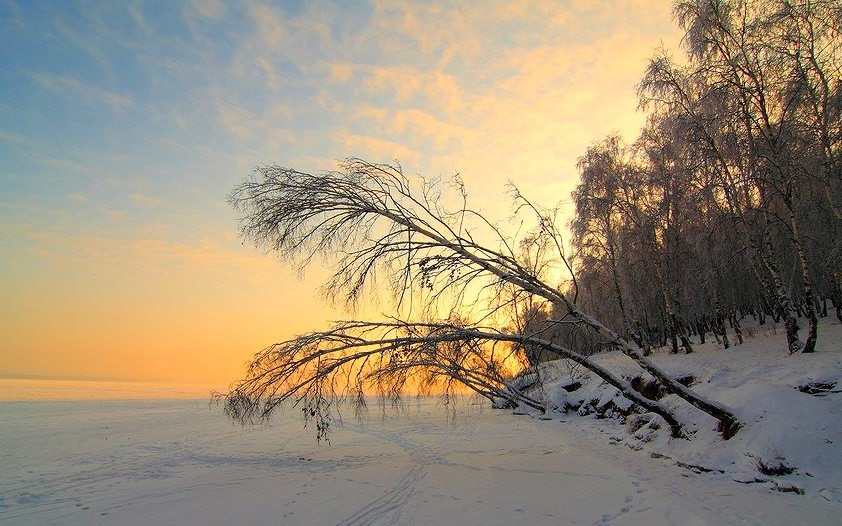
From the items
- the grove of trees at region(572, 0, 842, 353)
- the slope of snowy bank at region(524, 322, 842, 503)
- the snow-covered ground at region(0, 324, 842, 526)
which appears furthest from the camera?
the grove of trees at region(572, 0, 842, 353)

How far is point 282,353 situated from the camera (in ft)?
34.3

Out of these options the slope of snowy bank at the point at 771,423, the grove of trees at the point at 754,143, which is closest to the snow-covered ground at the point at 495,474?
the slope of snowy bank at the point at 771,423

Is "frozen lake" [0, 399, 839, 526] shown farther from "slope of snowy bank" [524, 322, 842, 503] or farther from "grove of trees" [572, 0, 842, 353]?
"grove of trees" [572, 0, 842, 353]

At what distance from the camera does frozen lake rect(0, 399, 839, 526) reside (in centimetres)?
791

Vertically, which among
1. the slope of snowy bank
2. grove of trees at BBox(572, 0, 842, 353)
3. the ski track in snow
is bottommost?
the ski track in snow

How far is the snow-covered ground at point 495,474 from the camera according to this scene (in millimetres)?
7914

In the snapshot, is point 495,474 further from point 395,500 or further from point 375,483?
point 395,500

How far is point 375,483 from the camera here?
11.0m

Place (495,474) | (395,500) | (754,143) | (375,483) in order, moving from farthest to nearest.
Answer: (754,143), (495,474), (375,483), (395,500)

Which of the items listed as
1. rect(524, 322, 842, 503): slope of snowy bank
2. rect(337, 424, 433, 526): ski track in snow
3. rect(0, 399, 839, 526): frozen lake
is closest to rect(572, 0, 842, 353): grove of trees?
rect(524, 322, 842, 503): slope of snowy bank

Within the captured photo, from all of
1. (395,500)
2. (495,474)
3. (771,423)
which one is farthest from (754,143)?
(395,500)

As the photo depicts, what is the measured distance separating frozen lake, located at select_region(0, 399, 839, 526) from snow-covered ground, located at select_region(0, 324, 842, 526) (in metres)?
0.05

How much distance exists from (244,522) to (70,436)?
17.7m

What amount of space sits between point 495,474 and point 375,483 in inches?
119
